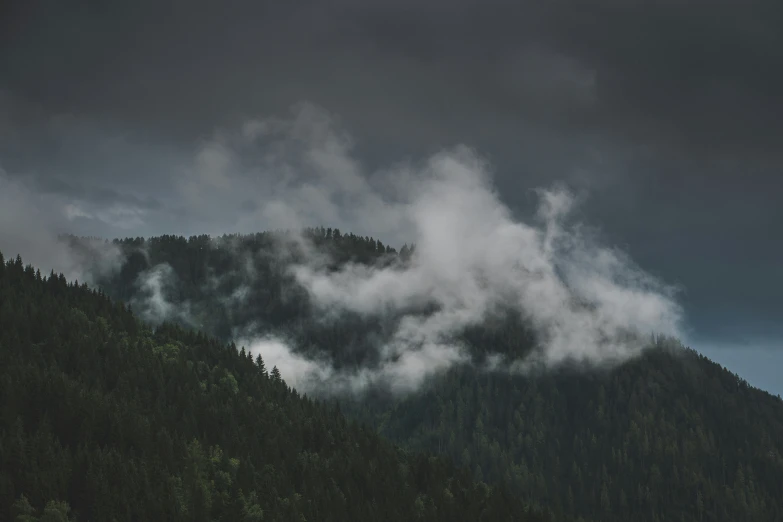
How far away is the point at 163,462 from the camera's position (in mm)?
198750

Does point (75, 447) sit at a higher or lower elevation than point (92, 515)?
higher

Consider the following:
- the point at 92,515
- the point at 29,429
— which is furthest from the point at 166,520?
the point at 29,429

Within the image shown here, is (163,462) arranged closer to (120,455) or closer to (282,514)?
(120,455)

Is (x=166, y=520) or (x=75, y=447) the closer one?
(x=166, y=520)

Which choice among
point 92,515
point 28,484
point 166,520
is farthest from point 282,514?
point 28,484

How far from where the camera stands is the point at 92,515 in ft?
562

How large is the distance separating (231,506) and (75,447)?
43909mm

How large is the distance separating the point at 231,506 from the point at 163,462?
2218 centimetres

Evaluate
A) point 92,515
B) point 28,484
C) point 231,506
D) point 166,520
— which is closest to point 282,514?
point 231,506

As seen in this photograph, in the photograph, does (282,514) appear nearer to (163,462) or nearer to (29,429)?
(163,462)

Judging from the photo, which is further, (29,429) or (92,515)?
(29,429)

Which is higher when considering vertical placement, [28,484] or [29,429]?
[29,429]

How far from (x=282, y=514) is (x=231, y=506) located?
14.0 metres

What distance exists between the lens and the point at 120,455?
191 m
